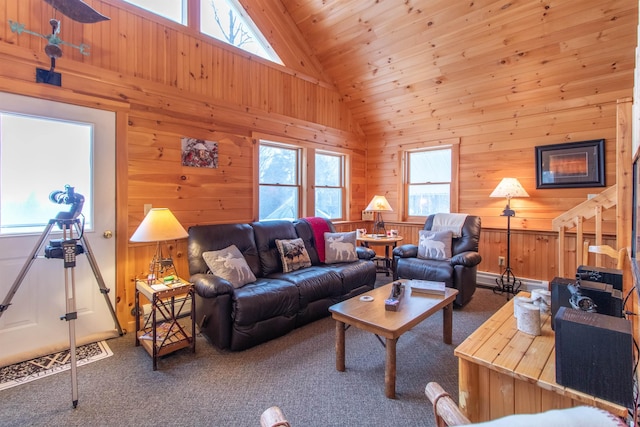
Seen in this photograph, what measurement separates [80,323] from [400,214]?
4.32m

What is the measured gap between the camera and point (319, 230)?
12.8ft

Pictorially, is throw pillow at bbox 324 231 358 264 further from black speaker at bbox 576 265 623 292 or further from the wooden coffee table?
black speaker at bbox 576 265 623 292

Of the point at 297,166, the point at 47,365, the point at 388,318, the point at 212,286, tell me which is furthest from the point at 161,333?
the point at 297,166

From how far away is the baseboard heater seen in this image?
12.9 ft

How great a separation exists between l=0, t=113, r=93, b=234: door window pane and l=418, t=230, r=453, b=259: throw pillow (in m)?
3.53

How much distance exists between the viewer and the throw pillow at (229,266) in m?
2.72

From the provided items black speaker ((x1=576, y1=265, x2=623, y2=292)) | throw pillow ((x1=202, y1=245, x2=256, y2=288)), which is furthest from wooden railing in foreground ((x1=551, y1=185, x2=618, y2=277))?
throw pillow ((x1=202, y1=245, x2=256, y2=288))

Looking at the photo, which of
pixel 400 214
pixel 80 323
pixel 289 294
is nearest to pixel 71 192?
pixel 80 323

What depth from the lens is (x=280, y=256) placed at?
11.0 feet

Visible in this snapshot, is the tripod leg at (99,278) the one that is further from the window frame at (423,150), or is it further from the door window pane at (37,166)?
the window frame at (423,150)

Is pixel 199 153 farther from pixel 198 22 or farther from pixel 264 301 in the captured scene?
pixel 264 301

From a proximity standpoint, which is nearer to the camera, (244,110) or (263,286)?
(263,286)

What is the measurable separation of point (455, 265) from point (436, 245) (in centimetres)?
48

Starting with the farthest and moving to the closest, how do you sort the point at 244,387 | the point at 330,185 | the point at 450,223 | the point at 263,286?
the point at 330,185
the point at 450,223
the point at 263,286
the point at 244,387
